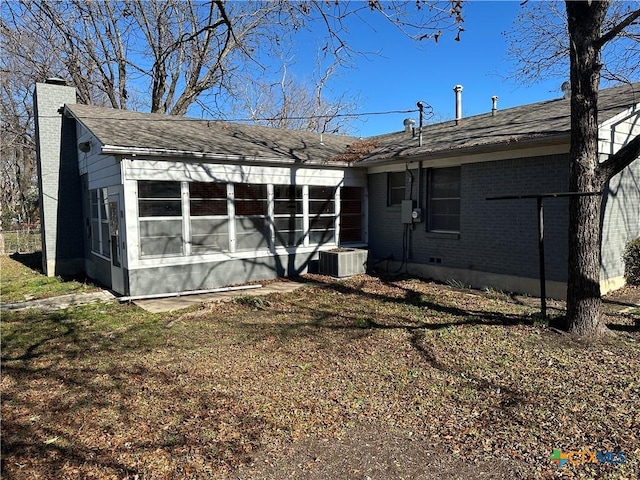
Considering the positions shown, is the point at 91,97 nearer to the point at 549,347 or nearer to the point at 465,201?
the point at 465,201

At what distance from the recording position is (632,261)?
348 inches

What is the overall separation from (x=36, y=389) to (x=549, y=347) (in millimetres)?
5963

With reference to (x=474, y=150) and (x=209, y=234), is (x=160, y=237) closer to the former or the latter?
(x=209, y=234)

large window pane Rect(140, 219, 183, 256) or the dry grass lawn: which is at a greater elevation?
large window pane Rect(140, 219, 183, 256)

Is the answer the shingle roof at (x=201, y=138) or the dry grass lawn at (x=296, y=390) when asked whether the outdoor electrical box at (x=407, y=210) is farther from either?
the dry grass lawn at (x=296, y=390)

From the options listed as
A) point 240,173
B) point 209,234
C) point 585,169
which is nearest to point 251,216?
point 240,173

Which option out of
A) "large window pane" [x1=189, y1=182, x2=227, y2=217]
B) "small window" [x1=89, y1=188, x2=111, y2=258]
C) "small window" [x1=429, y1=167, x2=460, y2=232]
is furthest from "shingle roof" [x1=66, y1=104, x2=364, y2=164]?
"small window" [x1=429, y1=167, x2=460, y2=232]

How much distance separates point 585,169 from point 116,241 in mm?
8946

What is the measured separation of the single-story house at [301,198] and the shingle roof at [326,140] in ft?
0.19

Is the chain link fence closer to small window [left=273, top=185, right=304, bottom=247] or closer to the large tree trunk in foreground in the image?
small window [left=273, top=185, right=304, bottom=247]

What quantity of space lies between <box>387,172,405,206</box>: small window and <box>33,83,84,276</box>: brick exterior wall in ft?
28.9

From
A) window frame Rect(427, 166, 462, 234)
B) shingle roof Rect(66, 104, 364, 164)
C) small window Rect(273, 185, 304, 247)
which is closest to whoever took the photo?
shingle roof Rect(66, 104, 364, 164)

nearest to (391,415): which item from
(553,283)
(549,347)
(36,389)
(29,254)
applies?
(549,347)

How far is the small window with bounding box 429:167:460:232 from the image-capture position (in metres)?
10.3
